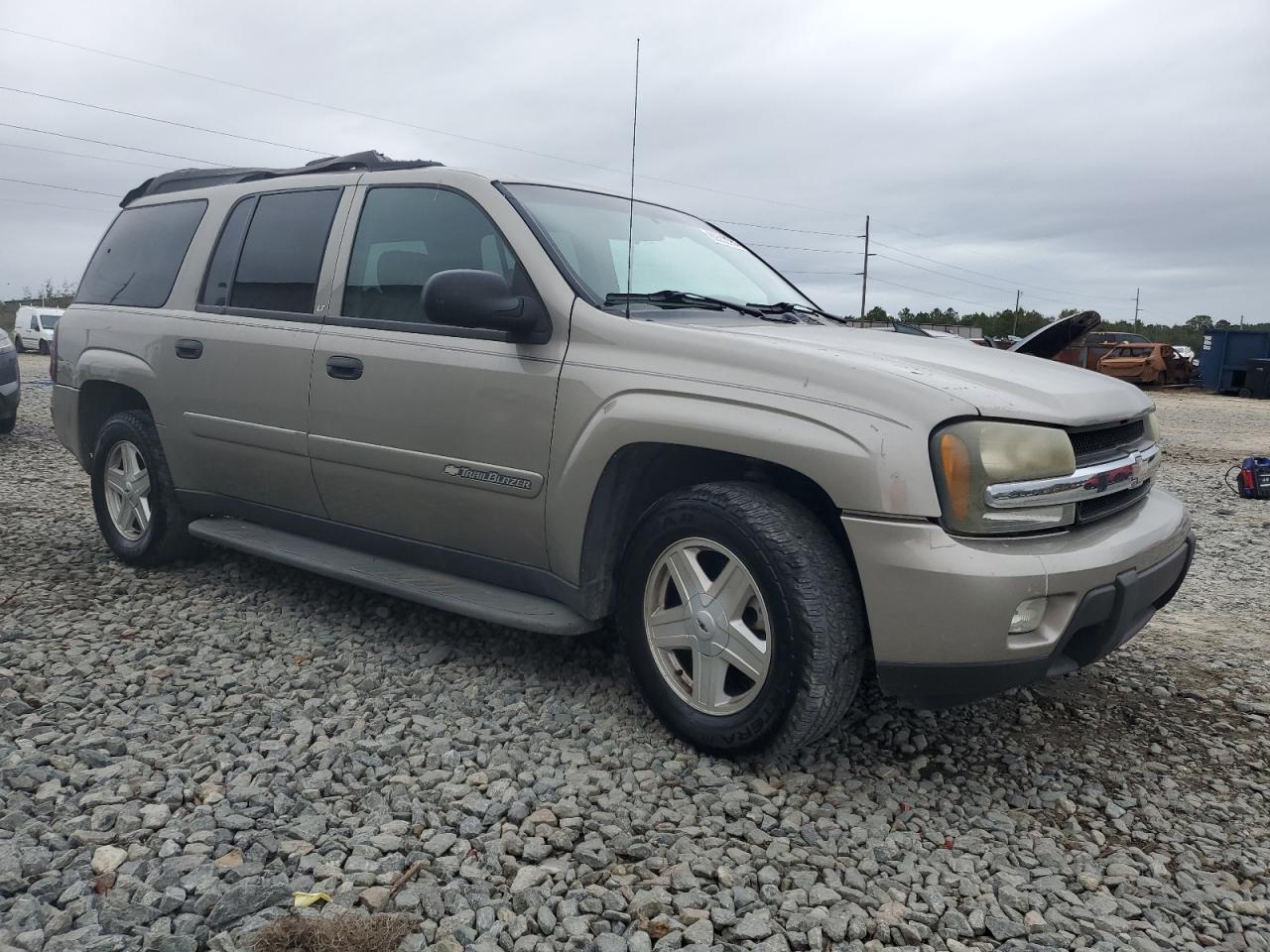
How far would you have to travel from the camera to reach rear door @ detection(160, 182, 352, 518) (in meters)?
4.04

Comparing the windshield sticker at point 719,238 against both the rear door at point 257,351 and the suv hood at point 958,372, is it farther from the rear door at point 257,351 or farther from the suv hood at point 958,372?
the rear door at point 257,351

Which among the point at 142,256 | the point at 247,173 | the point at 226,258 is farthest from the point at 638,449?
the point at 142,256

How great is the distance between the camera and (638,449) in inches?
122

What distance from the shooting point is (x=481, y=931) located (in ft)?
7.20

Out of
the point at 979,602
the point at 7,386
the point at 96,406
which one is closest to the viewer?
the point at 979,602

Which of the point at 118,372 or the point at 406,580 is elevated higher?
the point at 118,372

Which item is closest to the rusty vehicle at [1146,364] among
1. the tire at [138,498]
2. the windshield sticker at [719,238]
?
the windshield sticker at [719,238]

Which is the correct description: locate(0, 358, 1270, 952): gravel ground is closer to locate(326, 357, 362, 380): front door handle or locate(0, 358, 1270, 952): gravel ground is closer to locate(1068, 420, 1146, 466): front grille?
locate(1068, 420, 1146, 466): front grille

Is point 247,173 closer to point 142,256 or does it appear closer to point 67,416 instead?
point 142,256

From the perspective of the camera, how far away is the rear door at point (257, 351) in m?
4.04

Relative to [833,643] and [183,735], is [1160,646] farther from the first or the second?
[183,735]

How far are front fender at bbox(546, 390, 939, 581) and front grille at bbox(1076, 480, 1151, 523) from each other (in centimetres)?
56

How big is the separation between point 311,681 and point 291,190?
7.08ft

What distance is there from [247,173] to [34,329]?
3181 cm
